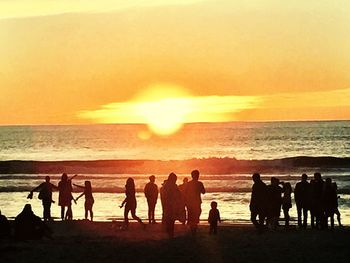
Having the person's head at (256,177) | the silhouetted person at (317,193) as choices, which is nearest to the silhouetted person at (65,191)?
the person's head at (256,177)

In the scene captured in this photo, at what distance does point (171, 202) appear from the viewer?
740 inches

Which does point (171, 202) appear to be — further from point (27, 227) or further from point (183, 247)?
point (27, 227)

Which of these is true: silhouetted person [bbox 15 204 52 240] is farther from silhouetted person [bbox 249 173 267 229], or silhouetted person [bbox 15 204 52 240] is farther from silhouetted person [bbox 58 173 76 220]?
silhouetted person [bbox 58 173 76 220]

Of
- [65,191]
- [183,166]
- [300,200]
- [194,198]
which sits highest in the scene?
[183,166]

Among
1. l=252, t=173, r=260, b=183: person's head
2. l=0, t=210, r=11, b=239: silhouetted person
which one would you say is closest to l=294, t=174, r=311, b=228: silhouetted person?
l=252, t=173, r=260, b=183: person's head

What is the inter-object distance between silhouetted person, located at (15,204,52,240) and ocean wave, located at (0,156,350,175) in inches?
1912

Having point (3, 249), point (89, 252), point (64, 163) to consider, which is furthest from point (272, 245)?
point (64, 163)

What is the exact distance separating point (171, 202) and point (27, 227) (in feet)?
11.6

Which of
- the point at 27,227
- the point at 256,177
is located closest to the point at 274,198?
the point at 256,177

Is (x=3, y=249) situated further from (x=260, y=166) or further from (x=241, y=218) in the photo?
(x=260, y=166)

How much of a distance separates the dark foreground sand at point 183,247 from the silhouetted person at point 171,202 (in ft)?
1.55

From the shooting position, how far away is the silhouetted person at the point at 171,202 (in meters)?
18.7

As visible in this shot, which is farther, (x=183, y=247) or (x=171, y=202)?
(x=171, y=202)

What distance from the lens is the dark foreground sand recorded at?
15477 mm
